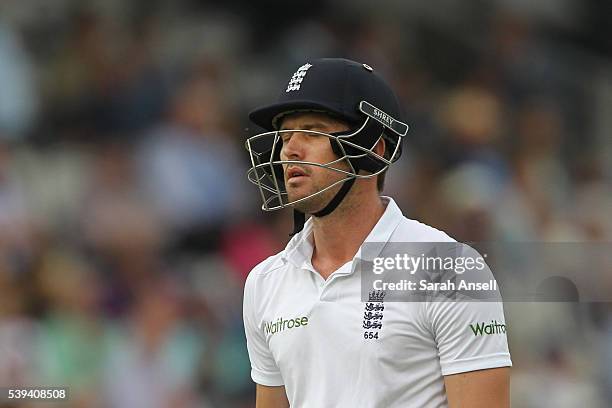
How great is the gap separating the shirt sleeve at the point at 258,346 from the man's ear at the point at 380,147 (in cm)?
48

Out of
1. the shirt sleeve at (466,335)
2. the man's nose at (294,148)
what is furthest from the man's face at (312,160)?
the shirt sleeve at (466,335)

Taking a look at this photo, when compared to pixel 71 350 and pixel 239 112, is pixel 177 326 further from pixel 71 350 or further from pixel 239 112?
pixel 239 112

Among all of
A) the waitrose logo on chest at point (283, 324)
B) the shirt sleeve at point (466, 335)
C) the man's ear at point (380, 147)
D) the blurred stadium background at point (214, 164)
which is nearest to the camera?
Answer: the shirt sleeve at point (466, 335)

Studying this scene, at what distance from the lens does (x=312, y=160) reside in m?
2.92

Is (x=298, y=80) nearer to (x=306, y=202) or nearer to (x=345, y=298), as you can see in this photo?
(x=306, y=202)

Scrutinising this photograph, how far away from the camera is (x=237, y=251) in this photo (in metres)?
6.20

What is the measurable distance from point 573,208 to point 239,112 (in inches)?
82.7

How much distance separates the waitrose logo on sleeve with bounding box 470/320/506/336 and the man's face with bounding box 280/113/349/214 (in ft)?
1.71

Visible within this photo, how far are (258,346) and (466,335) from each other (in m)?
0.68

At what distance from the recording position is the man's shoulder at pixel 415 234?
290cm

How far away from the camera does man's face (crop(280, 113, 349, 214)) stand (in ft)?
→ 9.57

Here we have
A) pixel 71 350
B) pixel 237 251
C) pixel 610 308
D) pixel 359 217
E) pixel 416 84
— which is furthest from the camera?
pixel 416 84

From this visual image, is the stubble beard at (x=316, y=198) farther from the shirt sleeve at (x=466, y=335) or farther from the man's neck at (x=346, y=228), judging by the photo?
the shirt sleeve at (x=466, y=335)

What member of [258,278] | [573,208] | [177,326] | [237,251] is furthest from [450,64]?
[258,278]
